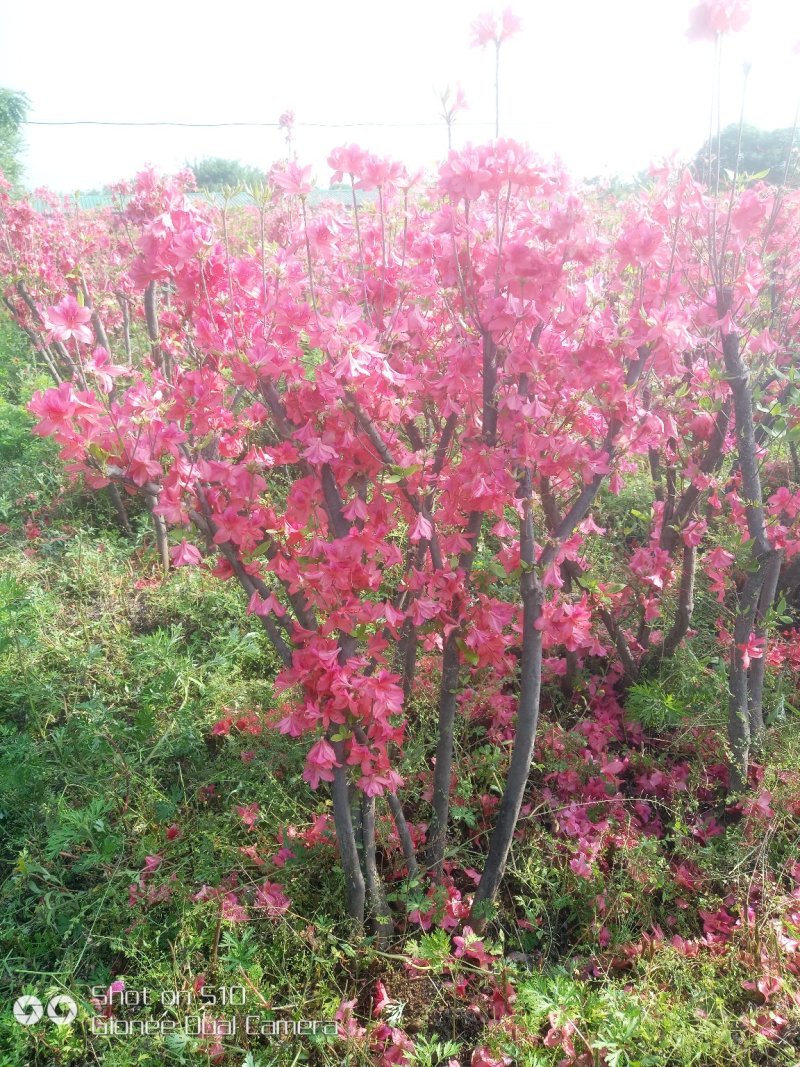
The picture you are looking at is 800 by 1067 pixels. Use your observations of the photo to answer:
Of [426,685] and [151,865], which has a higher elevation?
[426,685]

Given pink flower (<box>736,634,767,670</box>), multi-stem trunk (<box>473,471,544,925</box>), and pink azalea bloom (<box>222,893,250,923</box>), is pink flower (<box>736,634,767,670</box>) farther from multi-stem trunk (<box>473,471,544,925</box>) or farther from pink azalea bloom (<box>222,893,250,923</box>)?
pink azalea bloom (<box>222,893,250,923</box>)

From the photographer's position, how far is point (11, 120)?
19.6 metres

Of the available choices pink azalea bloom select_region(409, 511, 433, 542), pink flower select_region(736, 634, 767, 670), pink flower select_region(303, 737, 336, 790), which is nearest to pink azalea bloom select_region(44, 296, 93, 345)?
pink azalea bloom select_region(409, 511, 433, 542)

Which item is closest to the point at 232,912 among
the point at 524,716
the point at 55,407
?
the point at 524,716

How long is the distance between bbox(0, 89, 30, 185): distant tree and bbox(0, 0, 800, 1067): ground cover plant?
21.3 metres

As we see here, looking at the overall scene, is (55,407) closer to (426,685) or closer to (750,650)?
(426,685)

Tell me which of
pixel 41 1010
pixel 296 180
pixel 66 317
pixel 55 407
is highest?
pixel 296 180

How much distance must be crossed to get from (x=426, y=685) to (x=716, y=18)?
2209 millimetres

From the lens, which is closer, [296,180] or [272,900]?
[296,180]

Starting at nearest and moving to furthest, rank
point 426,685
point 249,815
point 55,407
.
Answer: point 55,407 → point 249,815 → point 426,685

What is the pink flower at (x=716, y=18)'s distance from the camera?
1589 mm

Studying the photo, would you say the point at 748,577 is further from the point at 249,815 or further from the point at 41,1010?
the point at 41,1010

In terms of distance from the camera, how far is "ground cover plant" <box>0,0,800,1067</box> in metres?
1.53

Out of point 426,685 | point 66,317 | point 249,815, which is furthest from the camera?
point 426,685
